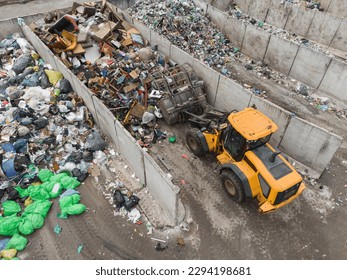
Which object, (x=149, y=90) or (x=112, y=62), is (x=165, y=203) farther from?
(x=112, y=62)

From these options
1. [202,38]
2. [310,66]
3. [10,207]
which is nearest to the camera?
[10,207]

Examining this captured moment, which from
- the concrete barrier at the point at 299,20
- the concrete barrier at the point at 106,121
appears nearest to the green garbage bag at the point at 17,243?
the concrete barrier at the point at 106,121

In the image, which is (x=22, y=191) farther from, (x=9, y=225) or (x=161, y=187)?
(x=161, y=187)

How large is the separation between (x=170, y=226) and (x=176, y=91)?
14.1 feet

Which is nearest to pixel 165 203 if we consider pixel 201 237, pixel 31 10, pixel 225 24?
pixel 201 237

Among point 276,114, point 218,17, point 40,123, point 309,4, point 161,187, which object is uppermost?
point 309,4

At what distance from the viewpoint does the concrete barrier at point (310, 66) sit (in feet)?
29.8

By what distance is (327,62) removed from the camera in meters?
8.92

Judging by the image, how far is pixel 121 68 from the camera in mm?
8953

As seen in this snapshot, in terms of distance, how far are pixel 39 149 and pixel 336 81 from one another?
10012 millimetres

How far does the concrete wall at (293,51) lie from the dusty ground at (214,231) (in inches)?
161

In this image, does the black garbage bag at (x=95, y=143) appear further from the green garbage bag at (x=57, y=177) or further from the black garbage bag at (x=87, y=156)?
the green garbage bag at (x=57, y=177)

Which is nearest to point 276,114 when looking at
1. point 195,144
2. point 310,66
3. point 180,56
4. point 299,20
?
point 195,144
